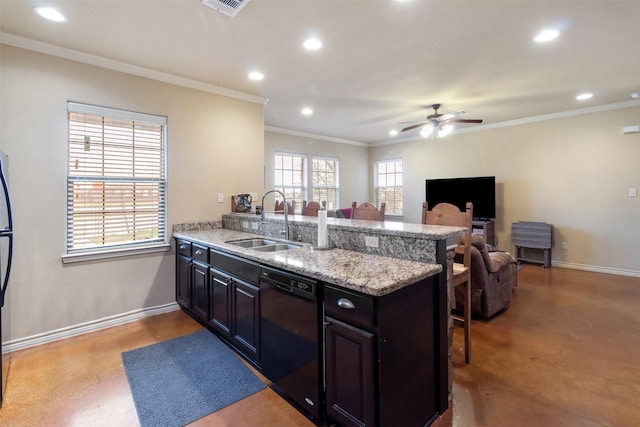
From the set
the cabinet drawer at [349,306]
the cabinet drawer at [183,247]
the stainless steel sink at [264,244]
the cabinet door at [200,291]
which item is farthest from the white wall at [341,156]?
the cabinet drawer at [349,306]

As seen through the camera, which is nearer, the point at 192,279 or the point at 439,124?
the point at 192,279

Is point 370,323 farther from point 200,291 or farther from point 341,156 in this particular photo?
point 341,156

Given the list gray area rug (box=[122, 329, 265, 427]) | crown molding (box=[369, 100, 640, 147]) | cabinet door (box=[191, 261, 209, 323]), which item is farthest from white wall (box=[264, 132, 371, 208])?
gray area rug (box=[122, 329, 265, 427])

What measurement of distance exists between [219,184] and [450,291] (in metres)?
3.01

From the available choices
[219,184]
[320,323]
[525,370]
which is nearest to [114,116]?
[219,184]

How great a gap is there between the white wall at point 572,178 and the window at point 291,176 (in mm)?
3373

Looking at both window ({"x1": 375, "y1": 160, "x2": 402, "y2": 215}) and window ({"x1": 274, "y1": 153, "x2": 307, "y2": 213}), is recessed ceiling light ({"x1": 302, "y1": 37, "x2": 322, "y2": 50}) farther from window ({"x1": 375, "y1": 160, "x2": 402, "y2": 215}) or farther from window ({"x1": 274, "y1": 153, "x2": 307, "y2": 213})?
window ({"x1": 375, "y1": 160, "x2": 402, "y2": 215})

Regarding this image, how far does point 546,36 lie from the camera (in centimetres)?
269

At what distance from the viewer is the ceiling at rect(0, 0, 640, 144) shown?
2285 mm

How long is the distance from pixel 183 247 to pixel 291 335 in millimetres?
1966

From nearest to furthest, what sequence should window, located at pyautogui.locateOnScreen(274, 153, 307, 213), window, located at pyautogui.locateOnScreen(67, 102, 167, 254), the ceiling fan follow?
window, located at pyautogui.locateOnScreen(67, 102, 167, 254) < the ceiling fan < window, located at pyautogui.locateOnScreen(274, 153, 307, 213)

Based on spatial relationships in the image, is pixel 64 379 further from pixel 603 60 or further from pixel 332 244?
pixel 603 60

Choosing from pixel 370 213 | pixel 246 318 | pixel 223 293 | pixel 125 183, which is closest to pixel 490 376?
pixel 370 213

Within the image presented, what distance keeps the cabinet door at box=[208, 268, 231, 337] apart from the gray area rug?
21 cm
